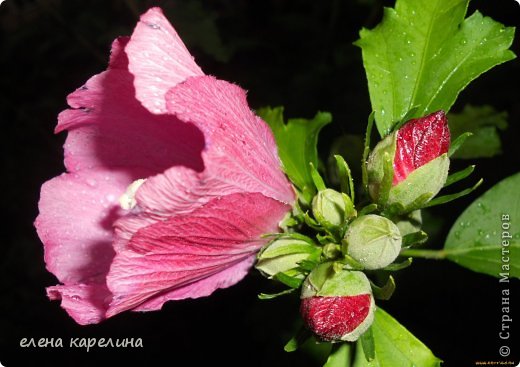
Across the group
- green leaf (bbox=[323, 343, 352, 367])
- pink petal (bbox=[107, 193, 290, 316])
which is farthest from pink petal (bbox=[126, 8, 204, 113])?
green leaf (bbox=[323, 343, 352, 367])

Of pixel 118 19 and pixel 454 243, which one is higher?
pixel 118 19

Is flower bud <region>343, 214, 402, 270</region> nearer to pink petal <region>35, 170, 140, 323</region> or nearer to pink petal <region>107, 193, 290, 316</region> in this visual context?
pink petal <region>107, 193, 290, 316</region>

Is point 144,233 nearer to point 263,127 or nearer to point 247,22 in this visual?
point 263,127

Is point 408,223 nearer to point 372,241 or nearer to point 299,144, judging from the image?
point 372,241

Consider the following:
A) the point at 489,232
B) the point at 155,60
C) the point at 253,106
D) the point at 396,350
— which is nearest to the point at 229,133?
the point at 155,60

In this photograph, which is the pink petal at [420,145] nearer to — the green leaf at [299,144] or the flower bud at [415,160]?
the flower bud at [415,160]

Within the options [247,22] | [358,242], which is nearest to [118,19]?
[247,22]

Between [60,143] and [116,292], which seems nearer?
[116,292]
